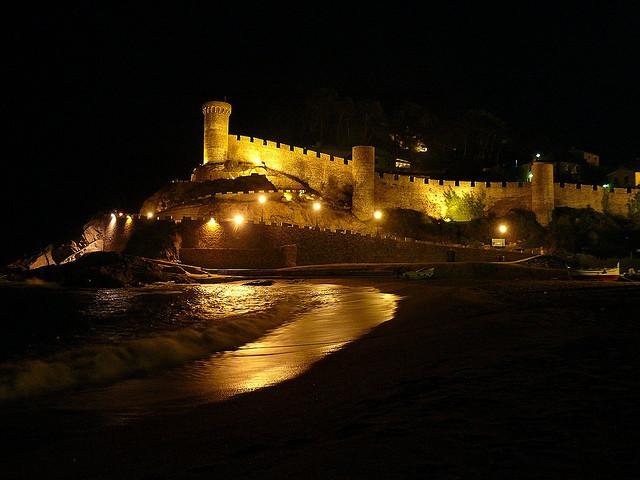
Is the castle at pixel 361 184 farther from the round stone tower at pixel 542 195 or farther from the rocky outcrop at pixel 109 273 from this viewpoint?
the rocky outcrop at pixel 109 273

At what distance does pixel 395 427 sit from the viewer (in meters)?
3.50

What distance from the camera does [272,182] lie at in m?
34.9

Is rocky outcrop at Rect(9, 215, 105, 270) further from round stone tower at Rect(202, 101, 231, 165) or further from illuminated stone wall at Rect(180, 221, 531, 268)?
round stone tower at Rect(202, 101, 231, 165)

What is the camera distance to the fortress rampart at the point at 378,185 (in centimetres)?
3627

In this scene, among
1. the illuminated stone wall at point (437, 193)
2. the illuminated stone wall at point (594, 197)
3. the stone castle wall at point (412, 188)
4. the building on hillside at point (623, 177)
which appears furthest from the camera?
the building on hillside at point (623, 177)

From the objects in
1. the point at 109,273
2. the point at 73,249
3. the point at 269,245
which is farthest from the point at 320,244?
the point at 73,249

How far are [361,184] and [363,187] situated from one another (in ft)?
0.89

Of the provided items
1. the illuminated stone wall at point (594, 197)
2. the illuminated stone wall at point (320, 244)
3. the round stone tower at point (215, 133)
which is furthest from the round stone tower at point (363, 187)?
the illuminated stone wall at point (594, 197)

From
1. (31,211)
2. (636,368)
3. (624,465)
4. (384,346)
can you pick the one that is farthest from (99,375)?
(31,211)

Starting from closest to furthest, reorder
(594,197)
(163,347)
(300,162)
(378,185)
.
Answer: (163,347), (300,162), (378,185), (594,197)

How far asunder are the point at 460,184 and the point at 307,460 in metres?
41.1

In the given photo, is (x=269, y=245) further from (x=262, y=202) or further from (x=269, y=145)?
(x=269, y=145)

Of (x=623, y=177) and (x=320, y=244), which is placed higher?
(x=623, y=177)

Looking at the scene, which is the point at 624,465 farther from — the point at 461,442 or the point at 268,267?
the point at 268,267
